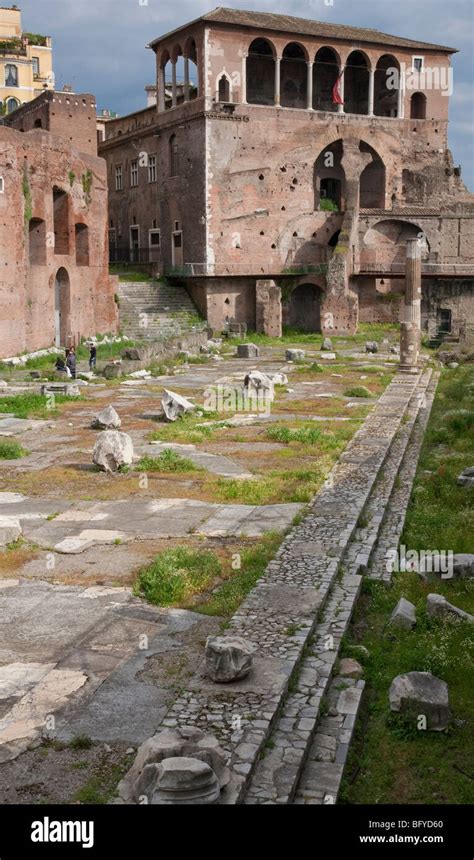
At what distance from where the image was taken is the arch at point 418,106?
45656 mm

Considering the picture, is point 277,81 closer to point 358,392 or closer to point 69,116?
point 69,116

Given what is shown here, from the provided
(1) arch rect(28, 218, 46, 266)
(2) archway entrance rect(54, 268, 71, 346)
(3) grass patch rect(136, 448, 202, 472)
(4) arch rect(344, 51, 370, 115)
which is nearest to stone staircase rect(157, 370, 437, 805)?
(3) grass patch rect(136, 448, 202, 472)

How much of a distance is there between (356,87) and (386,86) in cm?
181

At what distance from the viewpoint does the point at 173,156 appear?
42.1m

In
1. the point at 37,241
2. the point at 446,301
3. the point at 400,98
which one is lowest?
the point at 446,301

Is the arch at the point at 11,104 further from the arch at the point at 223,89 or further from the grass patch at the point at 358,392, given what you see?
the grass patch at the point at 358,392

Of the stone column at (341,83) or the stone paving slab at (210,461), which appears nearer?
the stone paving slab at (210,461)

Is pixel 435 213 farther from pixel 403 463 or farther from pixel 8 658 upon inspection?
pixel 8 658

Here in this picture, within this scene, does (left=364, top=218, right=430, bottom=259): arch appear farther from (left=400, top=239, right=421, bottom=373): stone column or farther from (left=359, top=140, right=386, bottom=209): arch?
(left=400, top=239, right=421, bottom=373): stone column

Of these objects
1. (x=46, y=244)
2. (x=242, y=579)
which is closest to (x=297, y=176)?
(x=46, y=244)

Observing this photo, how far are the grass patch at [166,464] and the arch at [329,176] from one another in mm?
31246

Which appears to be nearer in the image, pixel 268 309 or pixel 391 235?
pixel 268 309

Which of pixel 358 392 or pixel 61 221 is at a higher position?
pixel 61 221

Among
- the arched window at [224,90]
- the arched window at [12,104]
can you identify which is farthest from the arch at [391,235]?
the arched window at [12,104]
